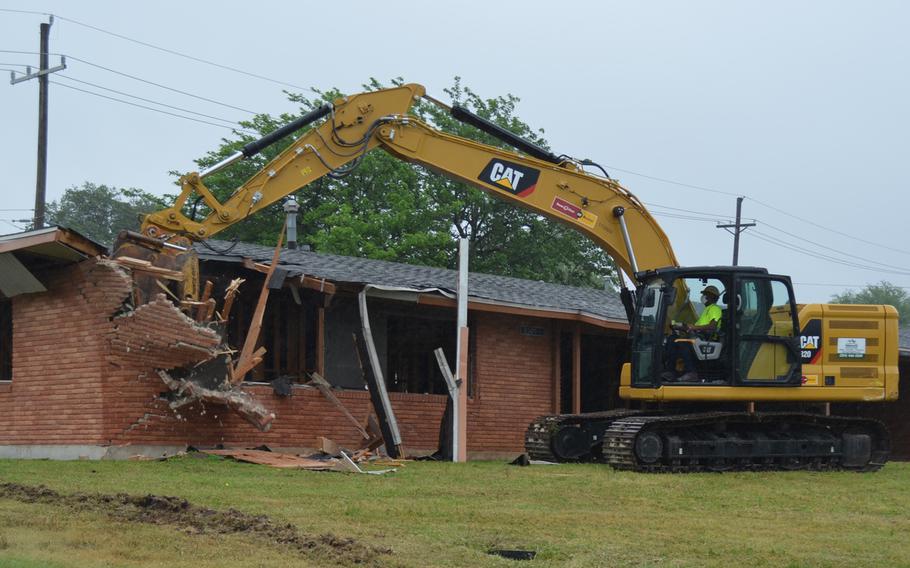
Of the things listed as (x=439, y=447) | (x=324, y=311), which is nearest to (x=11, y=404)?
(x=324, y=311)

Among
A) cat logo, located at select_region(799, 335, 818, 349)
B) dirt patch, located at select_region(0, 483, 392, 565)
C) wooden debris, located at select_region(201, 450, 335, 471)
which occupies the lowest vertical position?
wooden debris, located at select_region(201, 450, 335, 471)

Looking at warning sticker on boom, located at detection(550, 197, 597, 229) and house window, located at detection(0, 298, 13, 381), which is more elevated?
warning sticker on boom, located at detection(550, 197, 597, 229)

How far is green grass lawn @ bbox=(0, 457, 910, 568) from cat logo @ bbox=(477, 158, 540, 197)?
14.3 feet

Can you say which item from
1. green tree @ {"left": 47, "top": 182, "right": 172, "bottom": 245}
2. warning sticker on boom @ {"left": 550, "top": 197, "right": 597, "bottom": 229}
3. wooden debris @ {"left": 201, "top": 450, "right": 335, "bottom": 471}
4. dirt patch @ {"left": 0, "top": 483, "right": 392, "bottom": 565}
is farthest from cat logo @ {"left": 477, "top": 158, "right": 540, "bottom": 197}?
green tree @ {"left": 47, "top": 182, "right": 172, "bottom": 245}

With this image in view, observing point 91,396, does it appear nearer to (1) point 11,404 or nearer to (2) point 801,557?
(1) point 11,404

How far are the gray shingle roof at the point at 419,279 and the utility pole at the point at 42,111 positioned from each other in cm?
1241

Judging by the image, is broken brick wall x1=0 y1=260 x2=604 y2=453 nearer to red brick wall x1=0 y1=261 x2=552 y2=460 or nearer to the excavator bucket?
red brick wall x1=0 y1=261 x2=552 y2=460

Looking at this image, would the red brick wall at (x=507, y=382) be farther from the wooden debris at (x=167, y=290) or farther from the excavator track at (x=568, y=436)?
the wooden debris at (x=167, y=290)

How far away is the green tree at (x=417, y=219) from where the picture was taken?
1724 inches

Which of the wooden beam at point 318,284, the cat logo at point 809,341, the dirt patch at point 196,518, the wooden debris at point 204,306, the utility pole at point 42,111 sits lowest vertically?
the dirt patch at point 196,518

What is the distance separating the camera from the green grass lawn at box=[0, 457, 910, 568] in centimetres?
840

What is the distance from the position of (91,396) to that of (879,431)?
11.7 meters

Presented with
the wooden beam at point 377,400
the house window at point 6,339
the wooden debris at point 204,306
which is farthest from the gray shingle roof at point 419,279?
the house window at point 6,339

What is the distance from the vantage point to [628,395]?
17500 mm
